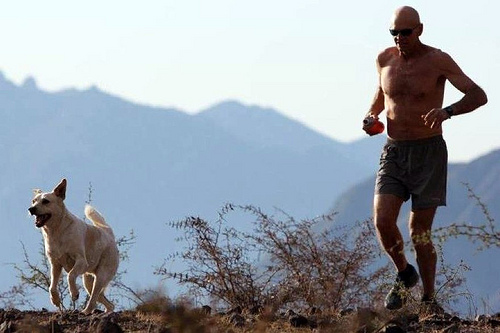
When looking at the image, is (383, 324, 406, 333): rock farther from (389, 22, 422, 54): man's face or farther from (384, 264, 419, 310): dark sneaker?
(389, 22, 422, 54): man's face

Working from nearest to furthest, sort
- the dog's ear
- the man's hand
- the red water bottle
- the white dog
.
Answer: the man's hand
the red water bottle
the white dog
the dog's ear

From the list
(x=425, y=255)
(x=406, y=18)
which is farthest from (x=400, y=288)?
(x=406, y=18)

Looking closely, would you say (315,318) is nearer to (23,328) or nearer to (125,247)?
(23,328)

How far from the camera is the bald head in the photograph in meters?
10.1

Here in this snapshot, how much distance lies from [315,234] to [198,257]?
3.51 feet

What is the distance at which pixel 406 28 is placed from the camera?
1006cm

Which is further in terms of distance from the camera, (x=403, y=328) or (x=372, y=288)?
(x=372, y=288)

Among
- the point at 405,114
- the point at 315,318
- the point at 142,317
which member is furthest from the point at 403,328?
the point at 405,114

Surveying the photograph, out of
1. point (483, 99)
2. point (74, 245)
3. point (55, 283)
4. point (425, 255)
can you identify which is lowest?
point (425, 255)

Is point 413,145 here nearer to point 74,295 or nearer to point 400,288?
point 400,288

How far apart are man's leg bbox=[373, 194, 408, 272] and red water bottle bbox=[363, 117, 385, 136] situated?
45 centimetres

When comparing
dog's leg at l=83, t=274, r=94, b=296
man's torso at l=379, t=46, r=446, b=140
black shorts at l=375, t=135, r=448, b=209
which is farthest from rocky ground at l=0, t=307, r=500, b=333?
dog's leg at l=83, t=274, r=94, b=296

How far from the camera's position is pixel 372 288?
1149 cm

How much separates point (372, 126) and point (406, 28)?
2.49ft
